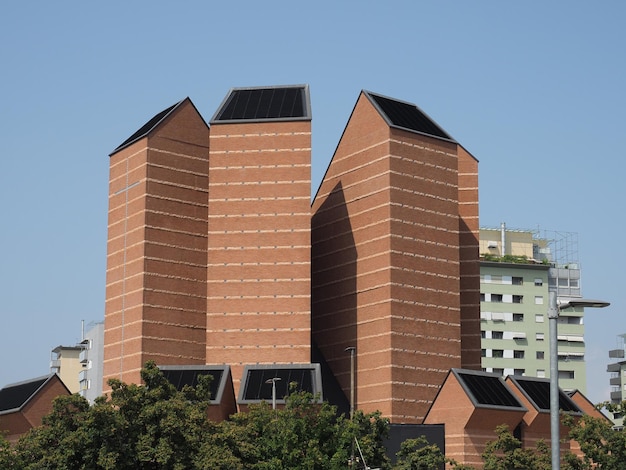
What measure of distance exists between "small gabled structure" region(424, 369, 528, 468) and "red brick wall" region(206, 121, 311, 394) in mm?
10964

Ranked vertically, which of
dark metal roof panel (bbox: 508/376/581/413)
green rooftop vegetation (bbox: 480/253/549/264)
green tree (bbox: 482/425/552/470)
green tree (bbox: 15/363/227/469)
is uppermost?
green rooftop vegetation (bbox: 480/253/549/264)

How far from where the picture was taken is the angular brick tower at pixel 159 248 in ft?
291

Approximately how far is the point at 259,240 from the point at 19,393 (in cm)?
2342

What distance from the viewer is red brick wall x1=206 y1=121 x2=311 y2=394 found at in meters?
85.9

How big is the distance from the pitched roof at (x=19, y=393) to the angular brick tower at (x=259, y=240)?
46.4 ft

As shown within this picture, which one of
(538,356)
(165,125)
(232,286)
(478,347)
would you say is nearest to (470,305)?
(478,347)

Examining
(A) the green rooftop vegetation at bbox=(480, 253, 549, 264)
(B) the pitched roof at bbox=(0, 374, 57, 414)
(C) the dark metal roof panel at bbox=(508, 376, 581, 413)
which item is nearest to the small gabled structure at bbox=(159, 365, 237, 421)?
(B) the pitched roof at bbox=(0, 374, 57, 414)

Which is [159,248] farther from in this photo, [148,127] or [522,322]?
[522,322]

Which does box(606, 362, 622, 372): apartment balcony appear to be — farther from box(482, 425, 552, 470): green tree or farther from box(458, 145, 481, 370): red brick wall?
box(482, 425, 552, 470): green tree

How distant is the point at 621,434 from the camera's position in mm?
71000

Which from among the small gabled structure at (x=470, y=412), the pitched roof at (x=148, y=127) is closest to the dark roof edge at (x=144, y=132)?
the pitched roof at (x=148, y=127)

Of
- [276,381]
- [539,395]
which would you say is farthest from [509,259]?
[276,381]

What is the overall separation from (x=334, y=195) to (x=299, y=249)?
437 inches

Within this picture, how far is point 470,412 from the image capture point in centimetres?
8044
